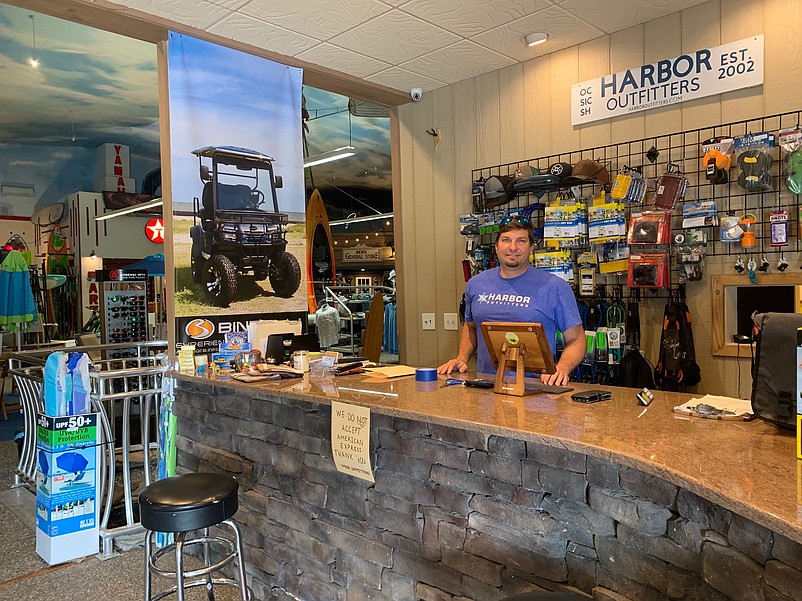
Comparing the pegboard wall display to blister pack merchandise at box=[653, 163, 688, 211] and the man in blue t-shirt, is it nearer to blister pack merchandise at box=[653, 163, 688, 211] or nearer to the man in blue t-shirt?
blister pack merchandise at box=[653, 163, 688, 211]

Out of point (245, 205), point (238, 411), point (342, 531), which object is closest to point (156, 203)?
point (245, 205)

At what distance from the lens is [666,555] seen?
1.52 m

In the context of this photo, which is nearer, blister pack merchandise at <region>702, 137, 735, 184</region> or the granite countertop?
the granite countertop

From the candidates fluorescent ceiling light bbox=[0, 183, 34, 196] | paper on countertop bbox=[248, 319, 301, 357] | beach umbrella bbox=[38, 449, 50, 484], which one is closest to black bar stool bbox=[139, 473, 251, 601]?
paper on countertop bbox=[248, 319, 301, 357]

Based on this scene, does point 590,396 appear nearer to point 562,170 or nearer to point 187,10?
point 562,170

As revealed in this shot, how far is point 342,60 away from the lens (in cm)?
396

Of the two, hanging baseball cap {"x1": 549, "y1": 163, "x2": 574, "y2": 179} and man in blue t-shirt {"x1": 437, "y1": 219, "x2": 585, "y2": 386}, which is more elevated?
hanging baseball cap {"x1": 549, "y1": 163, "x2": 574, "y2": 179}

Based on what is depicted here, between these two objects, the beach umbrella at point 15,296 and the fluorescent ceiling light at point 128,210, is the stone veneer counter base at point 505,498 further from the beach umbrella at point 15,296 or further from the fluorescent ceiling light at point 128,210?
the fluorescent ceiling light at point 128,210

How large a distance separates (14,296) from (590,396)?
868 centimetres

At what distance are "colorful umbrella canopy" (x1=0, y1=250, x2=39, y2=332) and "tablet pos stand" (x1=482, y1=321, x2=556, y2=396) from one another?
8232mm

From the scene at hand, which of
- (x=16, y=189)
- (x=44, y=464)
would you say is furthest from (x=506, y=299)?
(x=16, y=189)

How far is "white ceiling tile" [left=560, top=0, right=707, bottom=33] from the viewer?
127 inches

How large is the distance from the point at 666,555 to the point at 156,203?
34.3ft

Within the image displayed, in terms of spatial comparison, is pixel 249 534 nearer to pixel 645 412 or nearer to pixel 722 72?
pixel 645 412
